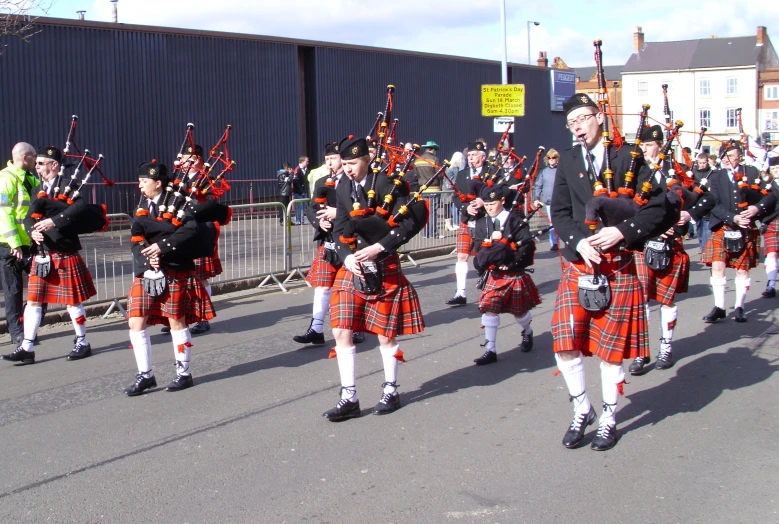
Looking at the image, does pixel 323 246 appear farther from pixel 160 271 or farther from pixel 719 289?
pixel 719 289

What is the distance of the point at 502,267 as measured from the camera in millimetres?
6711

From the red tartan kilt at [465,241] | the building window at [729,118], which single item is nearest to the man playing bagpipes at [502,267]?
the red tartan kilt at [465,241]

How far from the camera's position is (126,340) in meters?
7.90

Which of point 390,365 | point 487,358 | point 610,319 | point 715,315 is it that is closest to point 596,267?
point 610,319

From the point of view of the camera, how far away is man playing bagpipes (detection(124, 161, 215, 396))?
580cm

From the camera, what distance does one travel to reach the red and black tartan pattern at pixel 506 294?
262 inches

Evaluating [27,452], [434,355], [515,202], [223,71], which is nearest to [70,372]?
[27,452]

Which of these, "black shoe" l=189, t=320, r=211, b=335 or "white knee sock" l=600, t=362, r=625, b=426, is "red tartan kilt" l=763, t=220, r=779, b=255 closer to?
"white knee sock" l=600, t=362, r=625, b=426

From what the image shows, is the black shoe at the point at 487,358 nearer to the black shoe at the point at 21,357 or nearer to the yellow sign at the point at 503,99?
the black shoe at the point at 21,357

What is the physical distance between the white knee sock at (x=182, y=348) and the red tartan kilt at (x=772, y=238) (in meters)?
→ 6.58

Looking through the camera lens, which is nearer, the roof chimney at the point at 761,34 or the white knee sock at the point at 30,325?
the white knee sock at the point at 30,325

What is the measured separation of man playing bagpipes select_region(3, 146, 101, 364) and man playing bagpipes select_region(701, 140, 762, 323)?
5657mm

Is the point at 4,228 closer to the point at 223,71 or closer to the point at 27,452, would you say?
the point at 27,452

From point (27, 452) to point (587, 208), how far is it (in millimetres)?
3464
